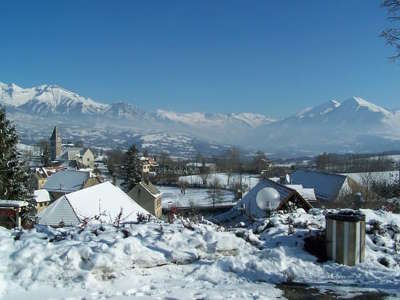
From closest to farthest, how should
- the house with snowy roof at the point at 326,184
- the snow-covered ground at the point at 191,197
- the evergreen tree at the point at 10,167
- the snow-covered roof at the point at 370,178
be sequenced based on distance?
1. the evergreen tree at the point at 10,167
2. the house with snowy roof at the point at 326,184
3. the snow-covered roof at the point at 370,178
4. the snow-covered ground at the point at 191,197

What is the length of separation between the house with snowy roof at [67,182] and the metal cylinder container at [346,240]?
4662 centimetres

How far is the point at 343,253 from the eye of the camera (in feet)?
28.4

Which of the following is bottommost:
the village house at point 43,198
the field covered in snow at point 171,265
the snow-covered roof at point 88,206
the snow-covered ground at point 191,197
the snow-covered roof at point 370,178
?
the snow-covered ground at point 191,197

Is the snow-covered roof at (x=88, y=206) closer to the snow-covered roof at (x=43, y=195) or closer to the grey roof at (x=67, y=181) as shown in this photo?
the snow-covered roof at (x=43, y=195)

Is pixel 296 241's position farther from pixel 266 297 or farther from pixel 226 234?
pixel 266 297

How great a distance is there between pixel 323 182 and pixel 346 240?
52134 millimetres

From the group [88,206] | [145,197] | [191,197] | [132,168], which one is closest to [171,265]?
[88,206]

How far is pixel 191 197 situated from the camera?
249 feet

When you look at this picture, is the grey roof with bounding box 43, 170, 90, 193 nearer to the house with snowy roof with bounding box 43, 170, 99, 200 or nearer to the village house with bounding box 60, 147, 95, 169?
the house with snowy roof with bounding box 43, 170, 99, 200

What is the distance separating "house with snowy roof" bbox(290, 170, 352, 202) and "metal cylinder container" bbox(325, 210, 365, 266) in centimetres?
4065

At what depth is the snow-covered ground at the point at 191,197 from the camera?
223ft

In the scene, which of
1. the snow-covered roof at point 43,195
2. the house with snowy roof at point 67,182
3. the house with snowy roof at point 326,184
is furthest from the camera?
the house with snowy roof at point 67,182

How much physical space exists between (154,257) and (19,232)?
2887mm

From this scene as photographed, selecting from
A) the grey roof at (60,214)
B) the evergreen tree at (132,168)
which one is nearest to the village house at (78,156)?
the evergreen tree at (132,168)
